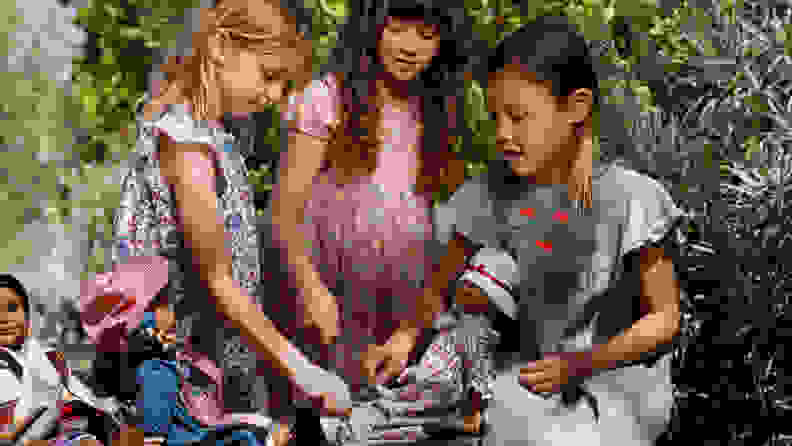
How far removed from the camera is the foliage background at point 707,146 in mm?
4254

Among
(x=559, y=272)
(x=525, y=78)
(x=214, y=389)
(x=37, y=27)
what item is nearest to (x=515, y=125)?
(x=525, y=78)

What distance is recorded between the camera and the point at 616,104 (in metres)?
4.14

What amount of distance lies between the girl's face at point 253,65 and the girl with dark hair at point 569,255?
0.70 m

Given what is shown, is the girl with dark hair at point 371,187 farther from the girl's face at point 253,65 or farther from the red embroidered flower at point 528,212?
the red embroidered flower at point 528,212

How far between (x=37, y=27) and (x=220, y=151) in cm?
180

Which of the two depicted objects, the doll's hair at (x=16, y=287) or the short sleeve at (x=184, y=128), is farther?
the doll's hair at (x=16, y=287)

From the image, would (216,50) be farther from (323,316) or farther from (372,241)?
(323,316)

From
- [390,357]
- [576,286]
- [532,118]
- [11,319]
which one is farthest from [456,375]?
[11,319]

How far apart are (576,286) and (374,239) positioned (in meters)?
0.69

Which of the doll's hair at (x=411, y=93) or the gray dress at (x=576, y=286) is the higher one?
the doll's hair at (x=411, y=93)

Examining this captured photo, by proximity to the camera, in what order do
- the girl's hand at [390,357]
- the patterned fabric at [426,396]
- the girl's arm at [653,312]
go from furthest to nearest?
the girl's hand at [390,357]
the patterned fabric at [426,396]
the girl's arm at [653,312]

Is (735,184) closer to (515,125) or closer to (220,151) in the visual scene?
(515,125)

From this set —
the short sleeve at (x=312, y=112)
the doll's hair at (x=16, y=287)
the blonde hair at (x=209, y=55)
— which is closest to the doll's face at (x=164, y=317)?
the doll's hair at (x=16, y=287)

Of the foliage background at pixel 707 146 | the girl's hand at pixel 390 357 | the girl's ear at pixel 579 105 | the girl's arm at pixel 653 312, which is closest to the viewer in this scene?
the girl's arm at pixel 653 312
